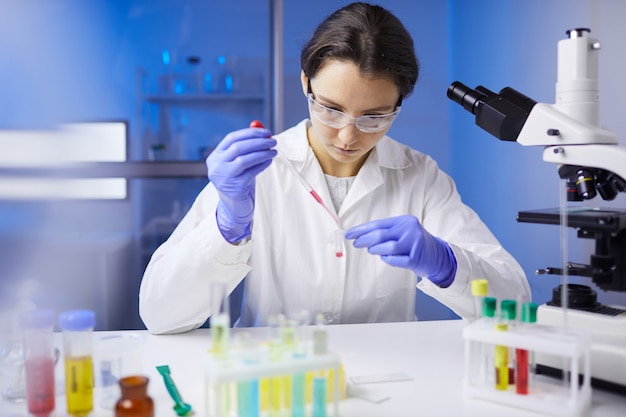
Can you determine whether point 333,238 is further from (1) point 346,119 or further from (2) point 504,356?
(2) point 504,356

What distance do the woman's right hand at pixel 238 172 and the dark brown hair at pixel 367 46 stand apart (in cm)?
32

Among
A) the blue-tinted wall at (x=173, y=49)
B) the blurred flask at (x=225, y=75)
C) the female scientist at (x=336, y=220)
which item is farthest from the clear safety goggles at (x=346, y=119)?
the blurred flask at (x=225, y=75)

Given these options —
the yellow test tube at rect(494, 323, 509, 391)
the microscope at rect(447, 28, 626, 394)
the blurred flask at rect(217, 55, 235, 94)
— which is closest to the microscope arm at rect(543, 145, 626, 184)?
the microscope at rect(447, 28, 626, 394)

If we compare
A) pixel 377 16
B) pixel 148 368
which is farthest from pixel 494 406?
pixel 377 16

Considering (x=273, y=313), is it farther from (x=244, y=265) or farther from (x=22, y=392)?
(x=22, y=392)

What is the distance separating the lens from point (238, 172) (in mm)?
1480

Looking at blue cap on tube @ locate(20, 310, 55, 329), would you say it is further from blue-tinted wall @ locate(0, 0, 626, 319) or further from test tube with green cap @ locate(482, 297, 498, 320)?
blue-tinted wall @ locate(0, 0, 626, 319)

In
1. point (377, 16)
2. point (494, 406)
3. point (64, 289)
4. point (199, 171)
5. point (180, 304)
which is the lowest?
point (64, 289)

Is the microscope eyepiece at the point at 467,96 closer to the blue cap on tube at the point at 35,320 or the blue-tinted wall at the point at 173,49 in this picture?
the blue cap on tube at the point at 35,320

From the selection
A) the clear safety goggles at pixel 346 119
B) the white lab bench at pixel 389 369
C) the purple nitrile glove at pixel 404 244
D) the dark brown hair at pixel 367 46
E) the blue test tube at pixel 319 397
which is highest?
the dark brown hair at pixel 367 46

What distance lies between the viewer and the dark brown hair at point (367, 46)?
159cm

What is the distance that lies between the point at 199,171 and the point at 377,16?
7.57 ft

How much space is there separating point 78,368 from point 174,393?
182mm

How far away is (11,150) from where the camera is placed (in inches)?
146
